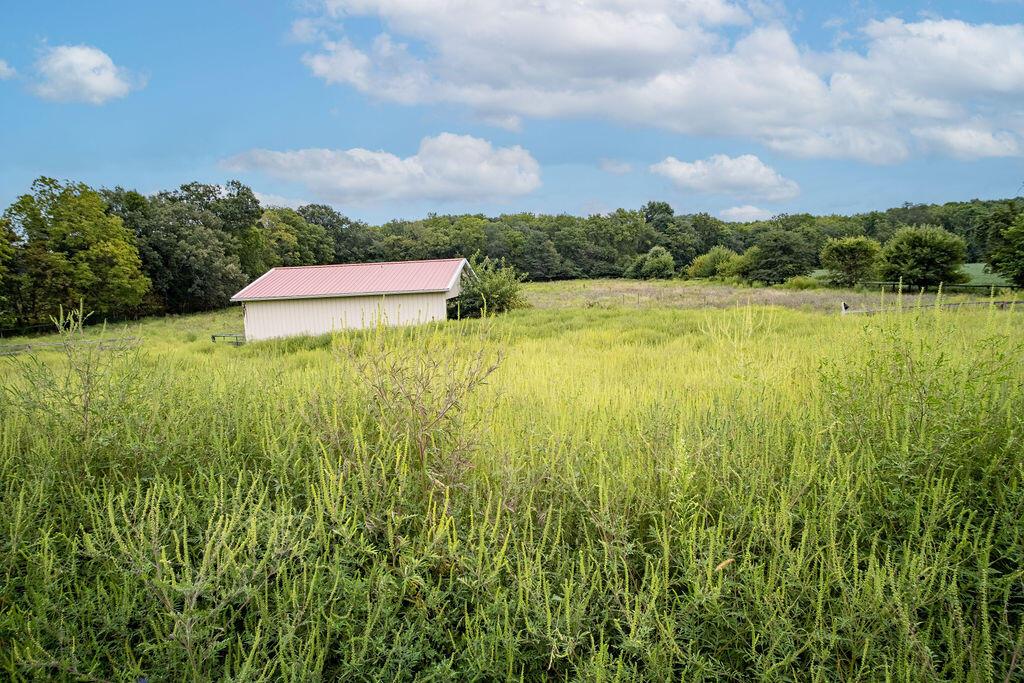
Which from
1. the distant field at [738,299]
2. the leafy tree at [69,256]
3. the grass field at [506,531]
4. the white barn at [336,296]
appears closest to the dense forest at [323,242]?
the leafy tree at [69,256]

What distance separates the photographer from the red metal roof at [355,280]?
27234mm

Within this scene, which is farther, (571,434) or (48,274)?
(48,274)

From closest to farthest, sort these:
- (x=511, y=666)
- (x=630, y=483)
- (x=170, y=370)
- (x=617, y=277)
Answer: (x=511, y=666), (x=630, y=483), (x=170, y=370), (x=617, y=277)

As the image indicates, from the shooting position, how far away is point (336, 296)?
27.6 metres

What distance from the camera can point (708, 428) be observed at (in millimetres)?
4258

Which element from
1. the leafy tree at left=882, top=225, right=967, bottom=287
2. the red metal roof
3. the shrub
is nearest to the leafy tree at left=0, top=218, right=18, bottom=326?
the red metal roof

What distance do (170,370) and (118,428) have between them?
4.85ft

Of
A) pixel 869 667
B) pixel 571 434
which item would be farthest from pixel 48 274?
pixel 869 667

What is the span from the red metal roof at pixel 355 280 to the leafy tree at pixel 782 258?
40111 millimetres

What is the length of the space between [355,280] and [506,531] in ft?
91.2

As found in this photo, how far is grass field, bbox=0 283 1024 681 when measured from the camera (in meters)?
2.58

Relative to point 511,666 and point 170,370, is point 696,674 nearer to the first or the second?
point 511,666

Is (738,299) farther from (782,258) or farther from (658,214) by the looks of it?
(658,214)

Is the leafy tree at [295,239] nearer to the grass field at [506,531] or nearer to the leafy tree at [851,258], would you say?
the leafy tree at [851,258]
